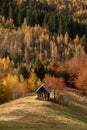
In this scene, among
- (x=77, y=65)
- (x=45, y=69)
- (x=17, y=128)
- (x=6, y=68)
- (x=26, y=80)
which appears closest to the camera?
(x=17, y=128)

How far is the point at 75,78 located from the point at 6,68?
49.3 m

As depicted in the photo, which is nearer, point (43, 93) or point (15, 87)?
point (43, 93)

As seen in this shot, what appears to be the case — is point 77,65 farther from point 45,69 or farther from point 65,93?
point 65,93

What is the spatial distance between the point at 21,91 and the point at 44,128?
7002 centimetres

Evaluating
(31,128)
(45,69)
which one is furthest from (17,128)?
(45,69)

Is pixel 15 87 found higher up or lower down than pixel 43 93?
lower down

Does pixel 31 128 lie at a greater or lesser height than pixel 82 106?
greater

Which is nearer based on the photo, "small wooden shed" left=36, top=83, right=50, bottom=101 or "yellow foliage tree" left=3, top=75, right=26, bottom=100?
"small wooden shed" left=36, top=83, right=50, bottom=101

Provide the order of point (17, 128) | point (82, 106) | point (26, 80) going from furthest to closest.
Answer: point (26, 80)
point (82, 106)
point (17, 128)

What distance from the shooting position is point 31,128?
5009 centimetres

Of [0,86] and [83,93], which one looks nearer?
[0,86]

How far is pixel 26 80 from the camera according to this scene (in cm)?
12975

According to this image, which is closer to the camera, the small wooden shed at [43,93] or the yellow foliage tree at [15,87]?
the small wooden shed at [43,93]

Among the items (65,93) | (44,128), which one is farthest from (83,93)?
(44,128)
